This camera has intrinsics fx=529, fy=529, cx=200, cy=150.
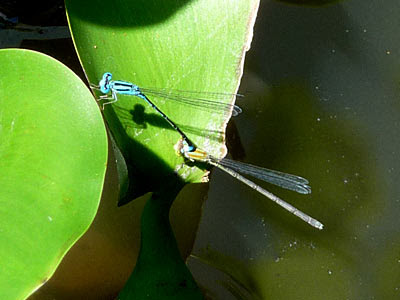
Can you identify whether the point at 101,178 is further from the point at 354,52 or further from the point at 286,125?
the point at 354,52

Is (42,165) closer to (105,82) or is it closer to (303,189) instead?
(105,82)

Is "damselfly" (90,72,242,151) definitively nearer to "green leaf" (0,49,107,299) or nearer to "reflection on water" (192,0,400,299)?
"green leaf" (0,49,107,299)

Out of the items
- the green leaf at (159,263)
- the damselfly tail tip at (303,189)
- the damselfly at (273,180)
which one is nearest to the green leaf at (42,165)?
the green leaf at (159,263)

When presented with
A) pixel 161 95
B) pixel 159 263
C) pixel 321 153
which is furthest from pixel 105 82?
pixel 321 153

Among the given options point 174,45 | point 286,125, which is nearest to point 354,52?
point 286,125

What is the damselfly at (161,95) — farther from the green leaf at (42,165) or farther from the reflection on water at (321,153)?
the reflection on water at (321,153)
